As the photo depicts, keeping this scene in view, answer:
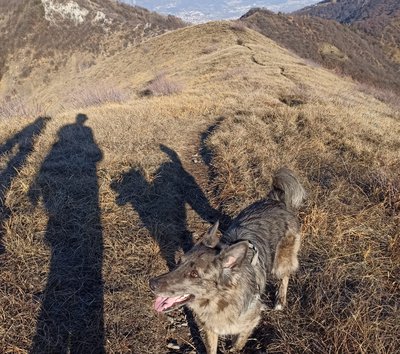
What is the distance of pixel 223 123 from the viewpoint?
10.5 meters

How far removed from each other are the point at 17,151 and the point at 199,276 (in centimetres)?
753

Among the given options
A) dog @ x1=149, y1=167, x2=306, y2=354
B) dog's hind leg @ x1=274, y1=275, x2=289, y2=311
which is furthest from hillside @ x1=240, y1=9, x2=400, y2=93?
dog's hind leg @ x1=274, y1=275, x2=289, y2=311

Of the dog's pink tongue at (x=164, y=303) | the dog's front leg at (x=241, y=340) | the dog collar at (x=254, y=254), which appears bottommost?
the dog's front leg at (x=241, y=340)

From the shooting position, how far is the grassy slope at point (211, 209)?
3.56 m

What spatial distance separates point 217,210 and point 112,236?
192 centimetres

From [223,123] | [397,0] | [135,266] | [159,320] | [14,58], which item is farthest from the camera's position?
[397,0]

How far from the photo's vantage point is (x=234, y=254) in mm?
2760

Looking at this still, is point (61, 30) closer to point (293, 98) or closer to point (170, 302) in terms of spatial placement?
point (293, 98)

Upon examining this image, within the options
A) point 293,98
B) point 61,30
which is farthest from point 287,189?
point 61,30

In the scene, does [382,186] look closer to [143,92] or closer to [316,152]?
[316,152]

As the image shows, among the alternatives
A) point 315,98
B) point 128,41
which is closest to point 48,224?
point 315,98

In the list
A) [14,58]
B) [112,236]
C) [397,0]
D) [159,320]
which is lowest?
[159,320]

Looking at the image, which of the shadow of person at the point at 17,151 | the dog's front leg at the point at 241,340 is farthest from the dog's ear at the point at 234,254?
the shadow of person at the point at 17,151

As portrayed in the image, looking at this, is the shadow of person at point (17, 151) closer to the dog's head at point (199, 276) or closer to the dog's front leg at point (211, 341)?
the dog's head at point (199, 276)
